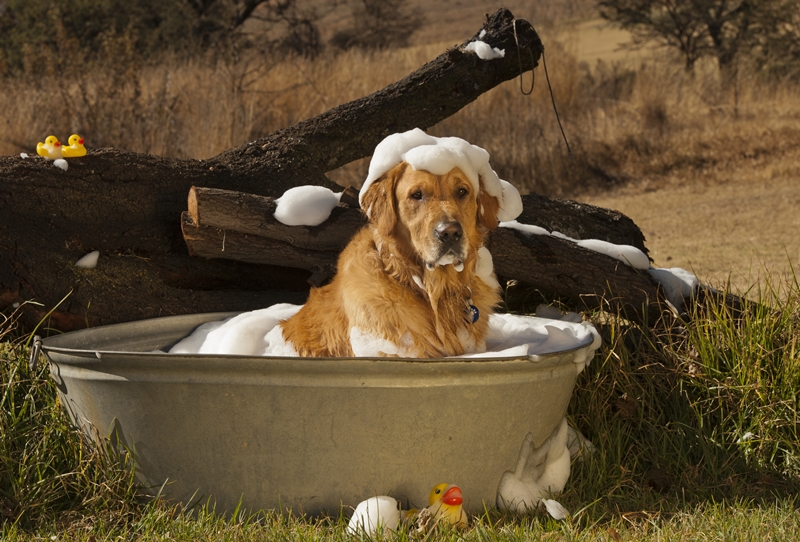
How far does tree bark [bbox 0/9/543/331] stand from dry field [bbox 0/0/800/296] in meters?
5.26

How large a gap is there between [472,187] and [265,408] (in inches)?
46.8

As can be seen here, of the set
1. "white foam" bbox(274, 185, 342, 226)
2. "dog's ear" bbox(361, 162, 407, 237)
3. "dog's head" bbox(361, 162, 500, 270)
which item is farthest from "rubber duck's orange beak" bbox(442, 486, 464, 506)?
"white foam" bbox(274, 185, 342, 226)

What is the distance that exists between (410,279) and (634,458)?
4.55 ft

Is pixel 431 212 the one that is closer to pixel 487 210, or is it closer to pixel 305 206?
pixel 487 210

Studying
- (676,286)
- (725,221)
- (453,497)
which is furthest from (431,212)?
(725,221)

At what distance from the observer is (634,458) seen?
3.64 meters

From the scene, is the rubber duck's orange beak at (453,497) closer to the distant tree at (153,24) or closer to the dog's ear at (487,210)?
the dog's ear at (487,210)

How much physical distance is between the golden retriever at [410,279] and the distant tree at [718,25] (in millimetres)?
17858

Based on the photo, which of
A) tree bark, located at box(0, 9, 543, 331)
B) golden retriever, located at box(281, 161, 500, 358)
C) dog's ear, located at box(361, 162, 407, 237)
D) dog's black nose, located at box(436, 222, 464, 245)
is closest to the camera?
dog's black nose, located at box(436, 222, 464, 245)

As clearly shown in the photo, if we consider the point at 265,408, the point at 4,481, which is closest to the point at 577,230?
the point at 265,408

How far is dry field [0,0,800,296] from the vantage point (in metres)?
11.3

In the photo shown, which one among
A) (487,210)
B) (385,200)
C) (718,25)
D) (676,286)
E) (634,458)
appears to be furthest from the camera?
(718,25)

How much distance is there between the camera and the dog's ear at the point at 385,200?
318 centimetres

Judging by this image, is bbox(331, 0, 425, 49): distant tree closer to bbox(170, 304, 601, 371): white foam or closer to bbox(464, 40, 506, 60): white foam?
bbox(464, 40, 506, 60): white foam
